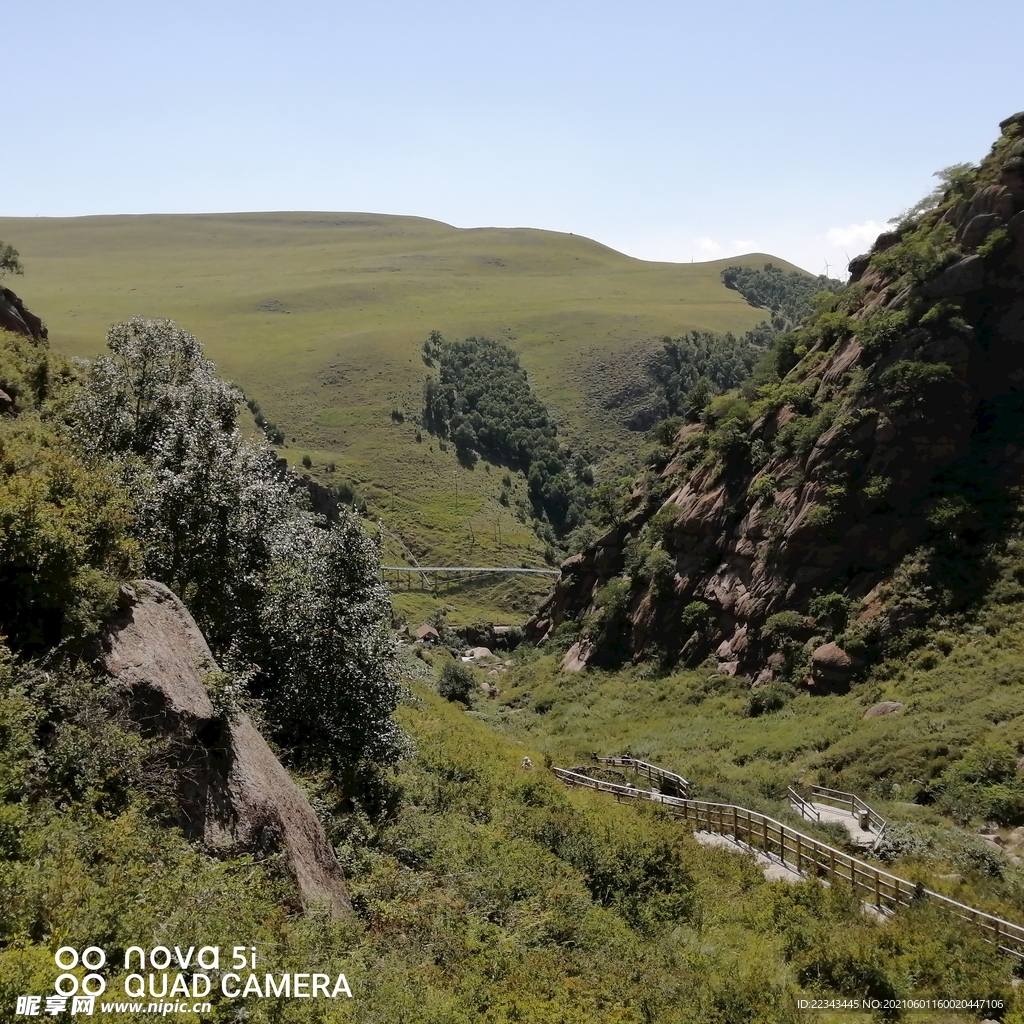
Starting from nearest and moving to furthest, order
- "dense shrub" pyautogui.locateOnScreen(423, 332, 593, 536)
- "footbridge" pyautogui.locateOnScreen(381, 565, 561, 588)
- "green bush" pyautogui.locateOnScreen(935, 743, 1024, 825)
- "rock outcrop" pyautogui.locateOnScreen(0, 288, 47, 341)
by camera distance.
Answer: "green bush" pyautogui.locateOnScreen(935, 743, 1024, 825)
"rock outcrop" pyautogui.locateOnScreen(0, 288, 47, 341)
"footbridge" pyautogui.locateOnScreen(381, 565, 561, 588)
"dense shrub" pyautogui.locateOnScreen(423, 332, 593, 536)

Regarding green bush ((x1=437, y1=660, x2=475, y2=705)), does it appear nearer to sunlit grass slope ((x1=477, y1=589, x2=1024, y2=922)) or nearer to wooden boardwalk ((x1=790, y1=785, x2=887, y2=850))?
sunlit grass slope ((x1=477, y1=589, x2=1024, y2=922))

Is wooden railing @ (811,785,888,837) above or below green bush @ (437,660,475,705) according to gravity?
above

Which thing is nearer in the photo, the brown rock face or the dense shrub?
the brown rock face

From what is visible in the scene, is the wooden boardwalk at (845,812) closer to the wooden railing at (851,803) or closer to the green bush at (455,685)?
the wooden railing at (851,803)

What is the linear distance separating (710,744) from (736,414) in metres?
21.1

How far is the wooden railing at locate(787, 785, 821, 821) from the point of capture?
22.8 meters

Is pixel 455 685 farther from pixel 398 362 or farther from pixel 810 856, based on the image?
pixel 398 362

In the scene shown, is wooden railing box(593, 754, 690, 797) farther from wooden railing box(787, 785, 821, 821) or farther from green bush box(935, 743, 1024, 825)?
green bush box(935, 743, 1024, 825)

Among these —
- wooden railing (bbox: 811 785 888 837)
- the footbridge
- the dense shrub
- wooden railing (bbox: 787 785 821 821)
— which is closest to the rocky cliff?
wooden railing (bbox: 811 785 888 837)

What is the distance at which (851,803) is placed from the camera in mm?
23969

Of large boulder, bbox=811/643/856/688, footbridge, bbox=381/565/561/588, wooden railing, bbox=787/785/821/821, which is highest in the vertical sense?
large boulder, bbox=811/643/856/688

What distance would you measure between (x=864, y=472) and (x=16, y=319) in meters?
37.5

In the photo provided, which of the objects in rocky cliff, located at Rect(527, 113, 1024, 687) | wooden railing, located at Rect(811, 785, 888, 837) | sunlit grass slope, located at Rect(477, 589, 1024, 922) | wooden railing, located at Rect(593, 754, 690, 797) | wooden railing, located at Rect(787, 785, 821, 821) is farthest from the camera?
rocky cliff, located at Rect(527, 113, 1024, 687)

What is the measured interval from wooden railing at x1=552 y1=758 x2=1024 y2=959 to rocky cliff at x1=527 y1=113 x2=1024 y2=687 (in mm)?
12141
